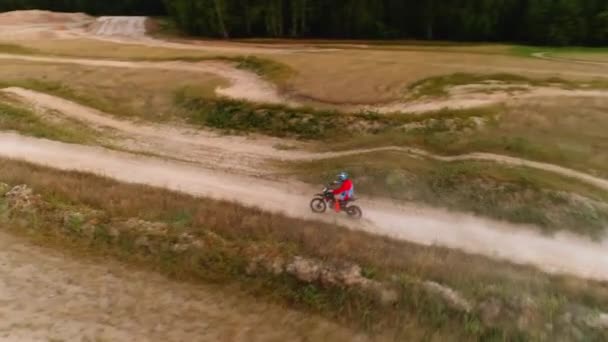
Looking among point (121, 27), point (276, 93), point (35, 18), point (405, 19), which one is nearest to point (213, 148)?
point (276, 93)

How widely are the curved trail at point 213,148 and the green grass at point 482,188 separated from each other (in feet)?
3.02

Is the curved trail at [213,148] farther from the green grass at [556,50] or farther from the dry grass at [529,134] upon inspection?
the green grass at [556,50]

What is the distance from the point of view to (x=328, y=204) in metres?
20.5

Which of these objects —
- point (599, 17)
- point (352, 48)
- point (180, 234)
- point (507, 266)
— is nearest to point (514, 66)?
point (352, 48)

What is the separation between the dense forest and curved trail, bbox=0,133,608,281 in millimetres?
41713

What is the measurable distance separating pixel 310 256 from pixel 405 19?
167ft

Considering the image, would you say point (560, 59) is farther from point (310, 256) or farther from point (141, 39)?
point (141, 39)

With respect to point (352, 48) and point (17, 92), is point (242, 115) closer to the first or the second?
point (17, 92)

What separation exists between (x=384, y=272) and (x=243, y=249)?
5.19m

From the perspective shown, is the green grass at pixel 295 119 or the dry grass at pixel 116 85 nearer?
the green grass at pixel 295 119

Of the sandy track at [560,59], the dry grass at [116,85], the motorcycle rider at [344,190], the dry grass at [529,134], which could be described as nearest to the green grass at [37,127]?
the dry grass at [116,85]

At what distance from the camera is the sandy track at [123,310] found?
13039mm

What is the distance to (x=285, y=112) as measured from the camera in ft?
99.7

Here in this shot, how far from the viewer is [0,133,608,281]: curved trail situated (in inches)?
680
